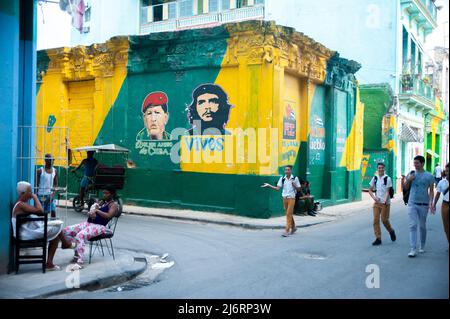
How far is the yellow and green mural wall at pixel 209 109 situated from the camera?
1495cm

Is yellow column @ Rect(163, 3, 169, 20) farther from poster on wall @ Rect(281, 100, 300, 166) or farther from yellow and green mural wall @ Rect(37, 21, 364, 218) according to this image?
poster on wall @ Rect(281, 100, 300, 166)

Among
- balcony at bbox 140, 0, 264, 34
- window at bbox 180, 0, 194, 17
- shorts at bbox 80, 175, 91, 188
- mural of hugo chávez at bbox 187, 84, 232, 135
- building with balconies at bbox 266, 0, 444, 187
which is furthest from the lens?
building with balconies at bbox 266, 0, 444, 187

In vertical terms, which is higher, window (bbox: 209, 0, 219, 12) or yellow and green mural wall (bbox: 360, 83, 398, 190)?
window (bbox: 209, 0, 219, 12)

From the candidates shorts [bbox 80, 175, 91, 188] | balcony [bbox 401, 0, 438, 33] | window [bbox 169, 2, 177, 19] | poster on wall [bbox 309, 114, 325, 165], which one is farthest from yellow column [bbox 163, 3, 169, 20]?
shorts [bbox 80, 175, 91, 188]

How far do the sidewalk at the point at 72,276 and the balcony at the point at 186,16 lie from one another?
17532 mm

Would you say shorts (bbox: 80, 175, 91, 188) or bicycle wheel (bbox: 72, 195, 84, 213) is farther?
bicycle wheel (bbox: 72, 195, 84, 213)

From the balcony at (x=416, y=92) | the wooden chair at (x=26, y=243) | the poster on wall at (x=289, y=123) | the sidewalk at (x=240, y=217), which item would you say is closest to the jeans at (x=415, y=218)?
the sidewalk at (x=240, y=217)

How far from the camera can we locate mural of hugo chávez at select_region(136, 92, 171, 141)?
16.8 metres

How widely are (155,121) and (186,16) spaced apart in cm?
1110

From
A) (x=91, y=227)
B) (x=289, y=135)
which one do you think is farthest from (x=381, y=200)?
(x=289, y=135)

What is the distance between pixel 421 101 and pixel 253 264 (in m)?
24.3

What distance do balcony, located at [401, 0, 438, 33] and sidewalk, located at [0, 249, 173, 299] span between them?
2302 centimetres

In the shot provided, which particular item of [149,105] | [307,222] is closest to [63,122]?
[149,105]
